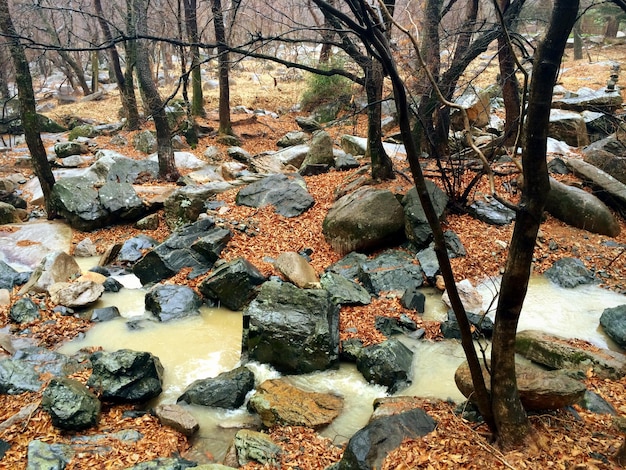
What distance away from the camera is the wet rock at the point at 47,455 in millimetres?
3525

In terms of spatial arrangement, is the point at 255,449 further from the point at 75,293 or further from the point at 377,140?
the point at 377,140

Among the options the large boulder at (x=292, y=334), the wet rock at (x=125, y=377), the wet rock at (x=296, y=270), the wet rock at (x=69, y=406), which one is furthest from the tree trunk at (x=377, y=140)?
the wet rock at (x=69, y=406)

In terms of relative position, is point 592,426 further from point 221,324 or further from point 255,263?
point 255,263

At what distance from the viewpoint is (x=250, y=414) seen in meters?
4.57

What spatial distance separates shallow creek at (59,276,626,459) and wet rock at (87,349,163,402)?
9.4 inches

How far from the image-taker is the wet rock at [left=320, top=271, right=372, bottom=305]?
6340 millimetres

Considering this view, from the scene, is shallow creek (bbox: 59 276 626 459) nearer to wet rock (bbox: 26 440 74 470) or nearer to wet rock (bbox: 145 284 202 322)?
wet rock (bbox: 145 284 202 322)

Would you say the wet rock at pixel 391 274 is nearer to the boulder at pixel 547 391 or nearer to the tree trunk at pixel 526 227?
the boulder at pixel 547 391

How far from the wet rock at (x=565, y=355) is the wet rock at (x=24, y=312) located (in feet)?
21.1

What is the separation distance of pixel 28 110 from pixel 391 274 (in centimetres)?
798

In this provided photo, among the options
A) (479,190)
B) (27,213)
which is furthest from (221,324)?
(27,213)

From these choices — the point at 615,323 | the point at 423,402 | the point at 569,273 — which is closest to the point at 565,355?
the point at 615,323

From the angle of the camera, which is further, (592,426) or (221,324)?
(221,324)

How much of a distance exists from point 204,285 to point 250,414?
2.80 metres
